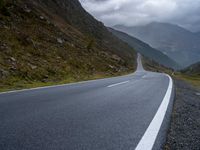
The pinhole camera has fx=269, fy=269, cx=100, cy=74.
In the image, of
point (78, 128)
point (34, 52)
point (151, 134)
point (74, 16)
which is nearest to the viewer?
point (151, 134)

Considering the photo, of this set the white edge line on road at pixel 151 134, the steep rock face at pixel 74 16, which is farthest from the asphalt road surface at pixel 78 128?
the steep rock face at pixel 74 16

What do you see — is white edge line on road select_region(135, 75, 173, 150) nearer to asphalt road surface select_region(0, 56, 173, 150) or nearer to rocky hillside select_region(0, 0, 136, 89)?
asphalt road surface select_region(0, 56, 173, 150)

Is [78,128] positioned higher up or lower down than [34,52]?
higher up

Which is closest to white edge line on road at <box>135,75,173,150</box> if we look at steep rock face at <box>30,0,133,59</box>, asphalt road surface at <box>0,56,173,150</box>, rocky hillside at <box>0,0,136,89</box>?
asphalt road surface at <box>0,56,173,150</box>

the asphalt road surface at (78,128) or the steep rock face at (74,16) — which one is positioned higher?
the steep rock face at (74,16)

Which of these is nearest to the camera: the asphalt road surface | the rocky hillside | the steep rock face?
the asphalt road surface

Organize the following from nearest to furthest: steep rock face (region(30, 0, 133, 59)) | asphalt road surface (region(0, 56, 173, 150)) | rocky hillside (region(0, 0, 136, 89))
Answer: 1. asphalt road surface (region(0, 56, 173, 150))
2. rocky hillside (region(0, 0, 136, 89))
3. steep rock face (region(30, 0, 133, 59))

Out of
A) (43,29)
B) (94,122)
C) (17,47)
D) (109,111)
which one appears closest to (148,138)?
(94,122)

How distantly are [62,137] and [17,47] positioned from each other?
927 inches

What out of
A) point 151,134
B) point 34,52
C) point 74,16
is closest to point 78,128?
point 151,134

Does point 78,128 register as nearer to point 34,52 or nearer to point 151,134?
point 151,134

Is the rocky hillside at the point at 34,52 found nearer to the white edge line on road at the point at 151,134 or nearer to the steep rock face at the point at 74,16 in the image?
the steep rock face at the point at 74,16

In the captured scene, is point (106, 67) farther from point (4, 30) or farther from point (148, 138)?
point (148, 138)

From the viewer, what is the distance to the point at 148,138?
14.4ft
